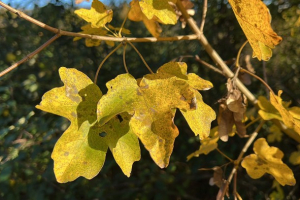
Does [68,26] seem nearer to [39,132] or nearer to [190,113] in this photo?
[39,132]

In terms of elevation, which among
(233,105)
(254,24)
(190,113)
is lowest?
(233,105)

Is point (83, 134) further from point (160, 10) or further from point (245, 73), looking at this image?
point (245, 73)

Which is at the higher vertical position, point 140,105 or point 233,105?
point 140,105

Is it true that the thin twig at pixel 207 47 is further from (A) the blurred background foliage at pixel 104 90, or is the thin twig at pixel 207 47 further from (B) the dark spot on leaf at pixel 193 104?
(A) the blurred background foliage at pixel 104 90

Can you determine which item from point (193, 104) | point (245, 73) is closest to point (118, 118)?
point (193, 104)

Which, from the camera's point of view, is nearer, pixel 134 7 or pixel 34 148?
pixel 134 7

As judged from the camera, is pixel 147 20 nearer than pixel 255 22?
No

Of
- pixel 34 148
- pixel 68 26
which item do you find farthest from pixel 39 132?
pixel 68 26
